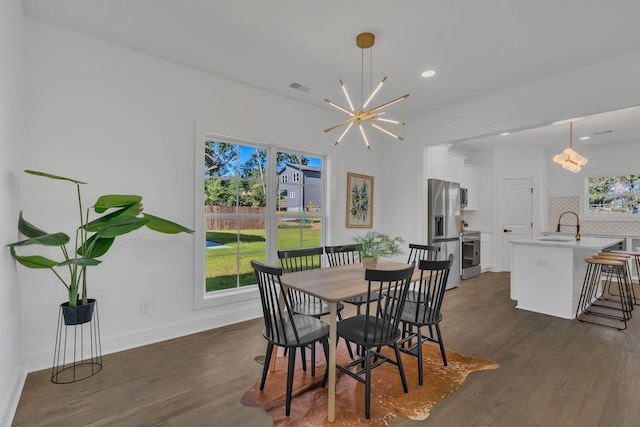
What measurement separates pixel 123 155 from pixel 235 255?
157cm

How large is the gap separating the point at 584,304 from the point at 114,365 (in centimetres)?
551

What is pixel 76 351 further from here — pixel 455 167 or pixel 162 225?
pixel 455 167

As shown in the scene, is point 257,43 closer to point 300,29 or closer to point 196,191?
point 300,29

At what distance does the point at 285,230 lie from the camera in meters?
4.09

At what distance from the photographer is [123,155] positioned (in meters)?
2.85

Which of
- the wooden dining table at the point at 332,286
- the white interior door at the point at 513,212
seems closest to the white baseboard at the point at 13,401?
the wooden dining table at the point at 332,286

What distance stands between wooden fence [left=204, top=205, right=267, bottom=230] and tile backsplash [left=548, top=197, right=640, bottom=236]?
674 cm

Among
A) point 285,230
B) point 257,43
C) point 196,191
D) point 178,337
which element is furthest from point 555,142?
point 178,337

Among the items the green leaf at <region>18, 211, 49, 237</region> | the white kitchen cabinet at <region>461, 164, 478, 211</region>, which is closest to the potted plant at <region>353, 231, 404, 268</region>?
the green leaf at <region>18, 211, 49, 237</region>

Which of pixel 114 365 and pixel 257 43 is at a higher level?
pixel 257 43

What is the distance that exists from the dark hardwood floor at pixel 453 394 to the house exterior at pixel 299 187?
1.70 m

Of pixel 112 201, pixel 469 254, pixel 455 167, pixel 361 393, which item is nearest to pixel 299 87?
pixel 112 201

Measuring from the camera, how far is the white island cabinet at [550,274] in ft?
12.3

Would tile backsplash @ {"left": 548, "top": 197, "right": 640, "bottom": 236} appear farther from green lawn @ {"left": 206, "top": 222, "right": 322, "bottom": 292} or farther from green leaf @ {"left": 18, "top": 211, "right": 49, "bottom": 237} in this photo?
green leaf @ {"left": 18, "top": 211, "right": 49, "bottom": 237}
